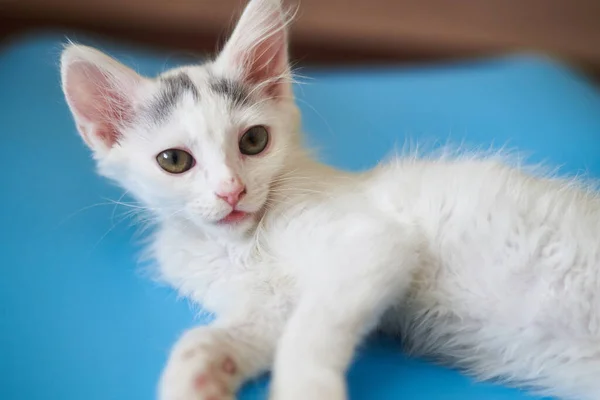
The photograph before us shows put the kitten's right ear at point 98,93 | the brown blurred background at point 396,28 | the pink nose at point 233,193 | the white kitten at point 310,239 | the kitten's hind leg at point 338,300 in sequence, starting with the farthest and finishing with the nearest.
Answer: the brown blurred background at point 396,28
the kitten's right ear at point 98,93
the pink nose at point 233,193
the white kitten at point 310,239
the kitten's hind leg at point 338,300

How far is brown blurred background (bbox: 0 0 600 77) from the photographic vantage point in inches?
135

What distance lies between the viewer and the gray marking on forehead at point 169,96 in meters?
1.26

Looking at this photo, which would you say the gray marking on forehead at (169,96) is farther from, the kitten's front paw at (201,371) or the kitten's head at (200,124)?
the kitten's front paw at (201,371)

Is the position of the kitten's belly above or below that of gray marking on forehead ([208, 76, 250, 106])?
below

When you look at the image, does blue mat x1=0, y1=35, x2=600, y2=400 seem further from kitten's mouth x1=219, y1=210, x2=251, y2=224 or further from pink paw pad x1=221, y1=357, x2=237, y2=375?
kitten's mouth x1=219, y1=210, x2=251, y2=224

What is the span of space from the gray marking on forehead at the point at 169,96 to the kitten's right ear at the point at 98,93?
0.18 feet

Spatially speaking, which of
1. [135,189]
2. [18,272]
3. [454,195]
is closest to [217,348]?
[135,189]

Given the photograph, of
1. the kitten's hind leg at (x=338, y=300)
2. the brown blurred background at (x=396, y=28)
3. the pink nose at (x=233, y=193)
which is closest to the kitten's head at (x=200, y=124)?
the pink nose at (x=233, y=193)

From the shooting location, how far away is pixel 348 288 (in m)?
1.05

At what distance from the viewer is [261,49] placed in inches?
54.8

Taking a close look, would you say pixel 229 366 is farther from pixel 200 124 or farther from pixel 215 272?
pixel 200 124

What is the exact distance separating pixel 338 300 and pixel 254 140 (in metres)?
0.42

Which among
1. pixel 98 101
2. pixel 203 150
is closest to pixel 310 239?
pixel 203 150

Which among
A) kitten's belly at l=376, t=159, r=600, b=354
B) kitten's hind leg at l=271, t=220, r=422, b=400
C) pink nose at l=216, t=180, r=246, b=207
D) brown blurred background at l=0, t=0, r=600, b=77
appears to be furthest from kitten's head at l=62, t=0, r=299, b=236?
brown blurred background at l=0, t=0, r=600, b=77
